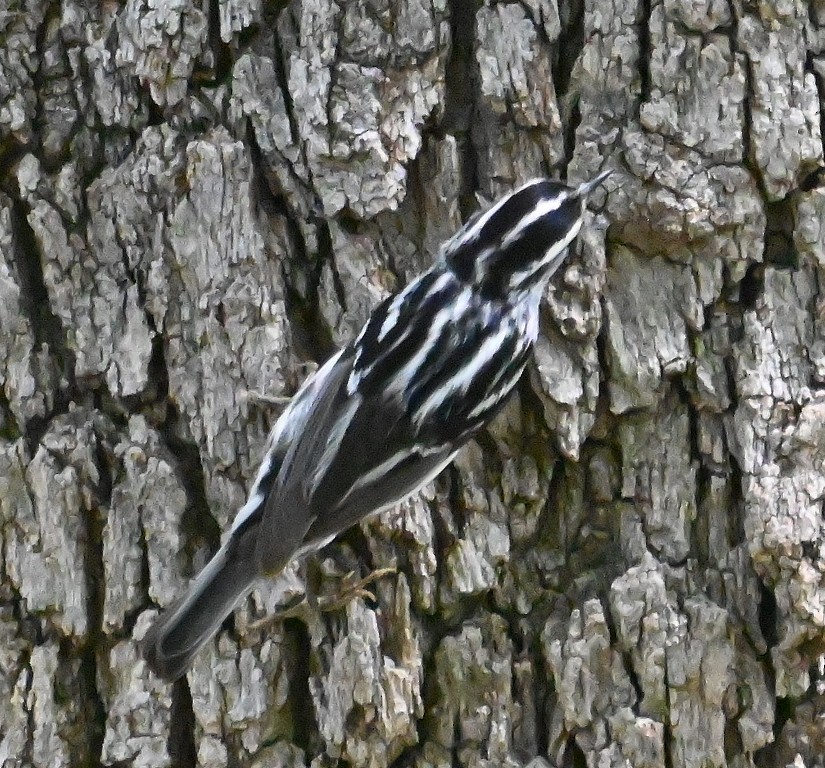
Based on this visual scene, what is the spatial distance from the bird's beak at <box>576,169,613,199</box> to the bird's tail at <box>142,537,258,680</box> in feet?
3.09

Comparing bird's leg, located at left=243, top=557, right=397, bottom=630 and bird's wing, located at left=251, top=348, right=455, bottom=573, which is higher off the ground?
bird's wing, located at left=251, top=348, right=455, bottom=573

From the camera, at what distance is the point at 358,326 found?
6.77 feet

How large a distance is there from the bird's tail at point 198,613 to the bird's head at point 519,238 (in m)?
0.74

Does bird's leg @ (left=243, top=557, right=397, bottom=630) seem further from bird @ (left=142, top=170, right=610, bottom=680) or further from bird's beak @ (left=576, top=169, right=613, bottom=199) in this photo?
bird's beak @ (left=576, top=169, right=613, bottom=199)

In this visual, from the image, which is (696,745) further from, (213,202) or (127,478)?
(213,202)

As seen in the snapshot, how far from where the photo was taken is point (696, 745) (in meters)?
1.99

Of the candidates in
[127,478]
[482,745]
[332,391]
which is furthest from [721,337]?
[127,478]

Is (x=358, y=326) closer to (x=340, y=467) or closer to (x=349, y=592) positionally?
(x=340, y=467)

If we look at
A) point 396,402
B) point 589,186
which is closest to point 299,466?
point 396,402

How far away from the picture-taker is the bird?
6.29 feet

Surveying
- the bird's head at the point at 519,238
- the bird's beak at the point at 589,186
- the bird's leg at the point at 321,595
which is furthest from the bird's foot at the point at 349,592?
the bird's beak at the point at 589,186

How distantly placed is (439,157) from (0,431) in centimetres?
104

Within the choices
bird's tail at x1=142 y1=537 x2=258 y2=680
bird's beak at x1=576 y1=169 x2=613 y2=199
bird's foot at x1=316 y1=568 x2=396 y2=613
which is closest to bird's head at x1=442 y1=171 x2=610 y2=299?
bird's beak at x1=576 y1=169 x2=613 y2=199

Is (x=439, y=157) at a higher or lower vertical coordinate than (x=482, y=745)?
higher
